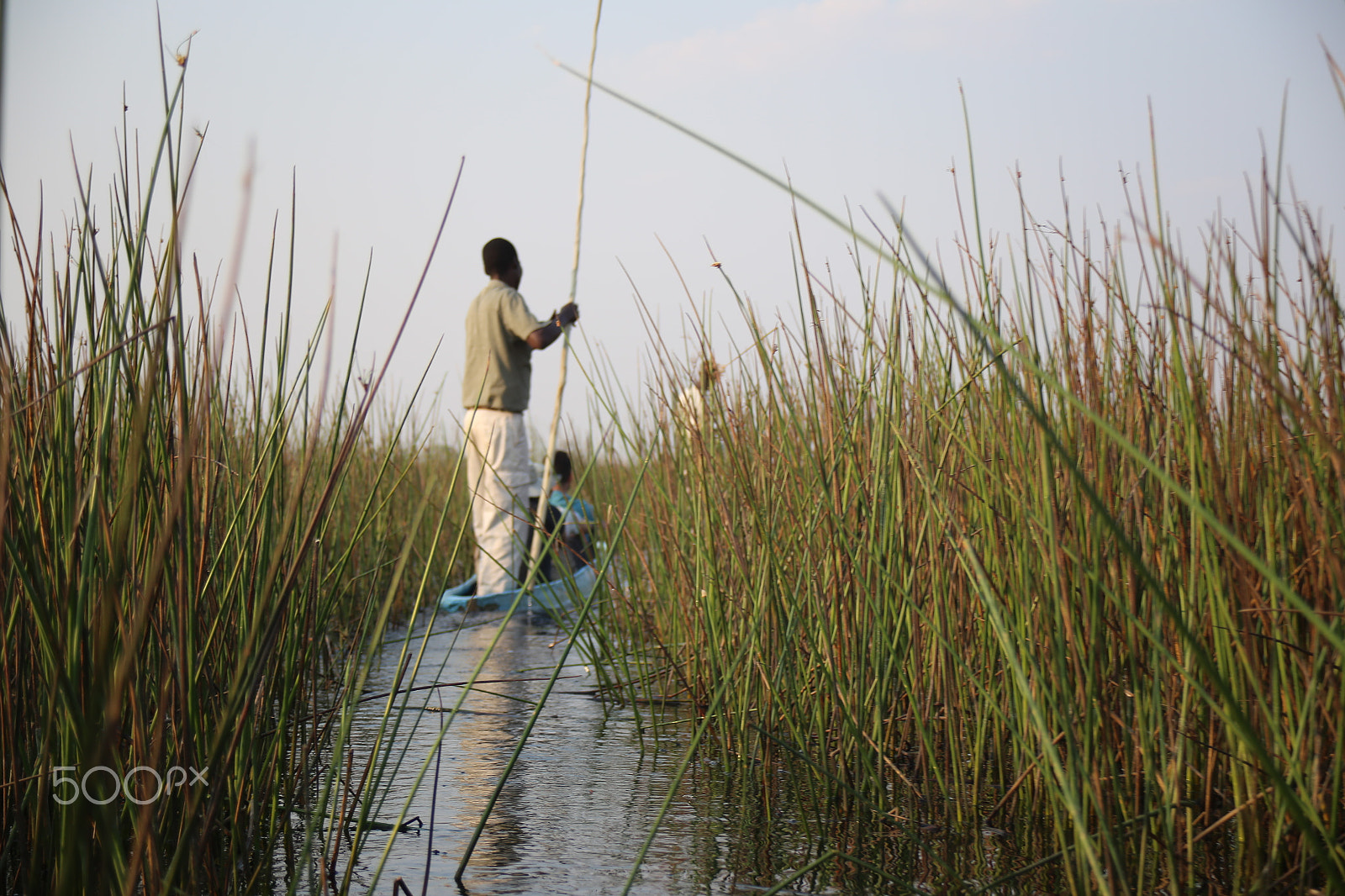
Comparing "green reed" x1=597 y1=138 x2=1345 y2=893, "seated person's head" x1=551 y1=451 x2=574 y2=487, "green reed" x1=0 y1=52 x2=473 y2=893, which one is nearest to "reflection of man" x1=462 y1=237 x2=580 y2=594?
"seated person's head" x1=551 y1=451 x2=574 y2=487

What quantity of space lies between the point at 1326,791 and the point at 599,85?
1.06 m

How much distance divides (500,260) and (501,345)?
404 millimetres

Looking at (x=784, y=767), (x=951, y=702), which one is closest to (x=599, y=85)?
(x=951, y=702)

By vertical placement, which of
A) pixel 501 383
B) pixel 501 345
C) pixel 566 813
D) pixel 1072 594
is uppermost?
Answer: pixel 501 345

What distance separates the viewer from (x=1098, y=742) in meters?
1.36

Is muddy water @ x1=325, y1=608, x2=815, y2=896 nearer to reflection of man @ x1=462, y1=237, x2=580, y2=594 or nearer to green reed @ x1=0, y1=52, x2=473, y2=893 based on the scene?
green reed @ x1=0, y1=52, x2=473, y2=893

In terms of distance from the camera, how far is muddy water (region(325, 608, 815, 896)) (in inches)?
56.7

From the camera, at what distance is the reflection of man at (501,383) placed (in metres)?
4.48

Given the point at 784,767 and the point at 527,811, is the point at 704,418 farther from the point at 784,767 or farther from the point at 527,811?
the point at 527,811

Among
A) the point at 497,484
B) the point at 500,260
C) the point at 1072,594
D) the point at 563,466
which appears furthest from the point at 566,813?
the point at 563,466

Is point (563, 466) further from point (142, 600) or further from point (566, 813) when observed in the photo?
point (142, 600)

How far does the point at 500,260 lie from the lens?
464cm

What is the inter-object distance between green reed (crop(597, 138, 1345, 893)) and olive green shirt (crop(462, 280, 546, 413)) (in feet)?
8.32

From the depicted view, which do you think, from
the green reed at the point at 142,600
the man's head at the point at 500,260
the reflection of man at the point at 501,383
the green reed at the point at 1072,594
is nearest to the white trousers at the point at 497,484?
the reflection of man at the point at 501,383
